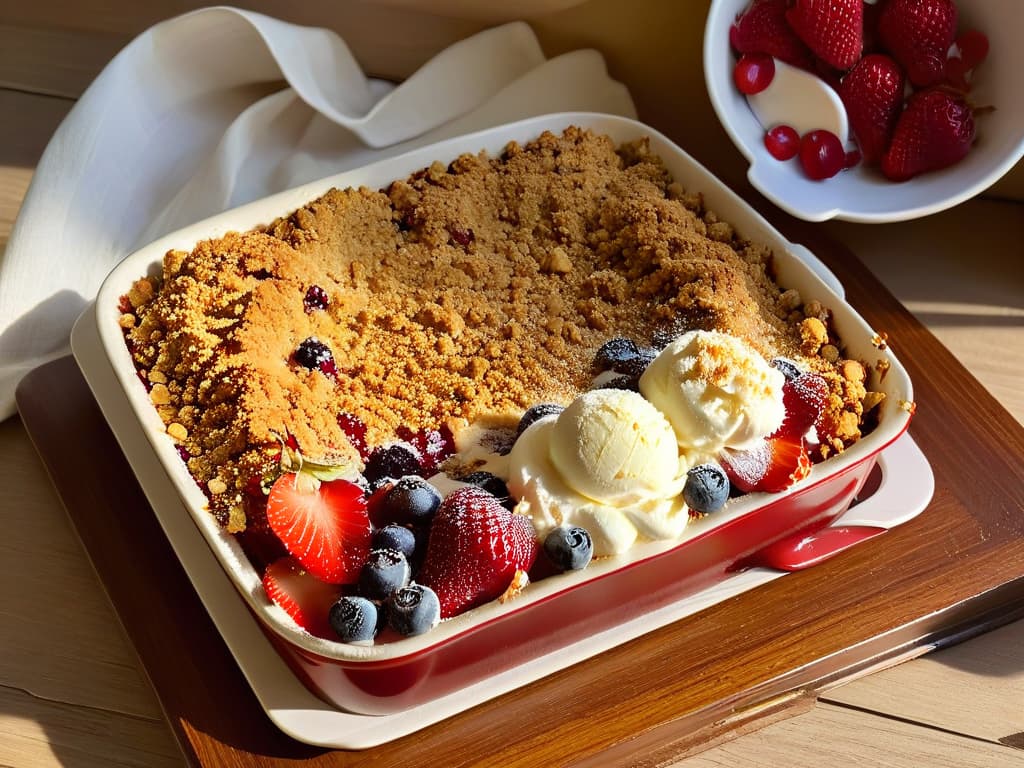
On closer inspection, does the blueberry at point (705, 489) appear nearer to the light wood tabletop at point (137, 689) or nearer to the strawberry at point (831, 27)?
the light wood tabletop at point (137, 689)

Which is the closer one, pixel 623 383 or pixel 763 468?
pixel 763 468

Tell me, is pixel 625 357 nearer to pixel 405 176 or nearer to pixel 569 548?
pixel 569 548

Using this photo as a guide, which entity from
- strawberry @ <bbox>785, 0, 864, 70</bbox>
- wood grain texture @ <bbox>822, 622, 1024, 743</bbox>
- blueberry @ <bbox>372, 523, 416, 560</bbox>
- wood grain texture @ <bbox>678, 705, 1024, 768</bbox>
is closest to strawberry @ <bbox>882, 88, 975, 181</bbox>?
strawberry @ <bbox>785, 0, 864, 70</bbox>

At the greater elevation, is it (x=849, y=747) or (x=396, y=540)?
(x=396, y=540)

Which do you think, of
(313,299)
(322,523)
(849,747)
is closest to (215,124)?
(313,299)

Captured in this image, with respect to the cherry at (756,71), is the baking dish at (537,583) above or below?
below

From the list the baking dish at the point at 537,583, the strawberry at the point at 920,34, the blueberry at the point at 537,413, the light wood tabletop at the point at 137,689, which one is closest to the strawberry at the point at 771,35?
the strawberry at the point at 920,34

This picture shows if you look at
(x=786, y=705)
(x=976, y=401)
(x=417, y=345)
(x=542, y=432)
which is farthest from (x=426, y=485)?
(x=976, y=401)
